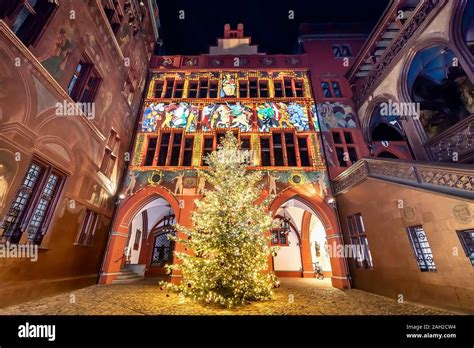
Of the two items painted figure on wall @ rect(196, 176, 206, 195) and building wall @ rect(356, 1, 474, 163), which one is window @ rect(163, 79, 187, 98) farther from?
building wall @ rect(356, 1, 474, 163)

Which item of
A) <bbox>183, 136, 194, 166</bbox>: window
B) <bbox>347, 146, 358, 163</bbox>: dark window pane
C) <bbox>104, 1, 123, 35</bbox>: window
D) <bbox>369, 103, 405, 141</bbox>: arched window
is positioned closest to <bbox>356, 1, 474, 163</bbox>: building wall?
<bbox>369, 103, 405, 141</bbox>: arched window

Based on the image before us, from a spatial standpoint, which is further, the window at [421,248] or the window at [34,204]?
the window at [421,248]

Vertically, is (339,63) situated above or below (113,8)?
above

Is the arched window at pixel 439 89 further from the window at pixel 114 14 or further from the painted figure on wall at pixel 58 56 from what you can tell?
the window at pixel 114 14

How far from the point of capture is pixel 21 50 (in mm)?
5129

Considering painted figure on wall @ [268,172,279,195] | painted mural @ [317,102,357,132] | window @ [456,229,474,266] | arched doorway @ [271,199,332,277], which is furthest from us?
arched doorway @ [271,199,332,277]

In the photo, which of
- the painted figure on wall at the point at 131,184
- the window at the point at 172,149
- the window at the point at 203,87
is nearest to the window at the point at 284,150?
the window at the point at 172,149

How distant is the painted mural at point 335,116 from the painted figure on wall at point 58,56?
12.0m

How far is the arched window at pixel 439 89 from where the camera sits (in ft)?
28.0

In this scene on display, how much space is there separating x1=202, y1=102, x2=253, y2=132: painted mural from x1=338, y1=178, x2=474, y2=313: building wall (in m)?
6.84

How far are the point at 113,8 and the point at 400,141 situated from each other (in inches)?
670

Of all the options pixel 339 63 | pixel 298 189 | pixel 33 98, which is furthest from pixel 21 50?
pixel 339 63

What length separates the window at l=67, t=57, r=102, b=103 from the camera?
767 cm
